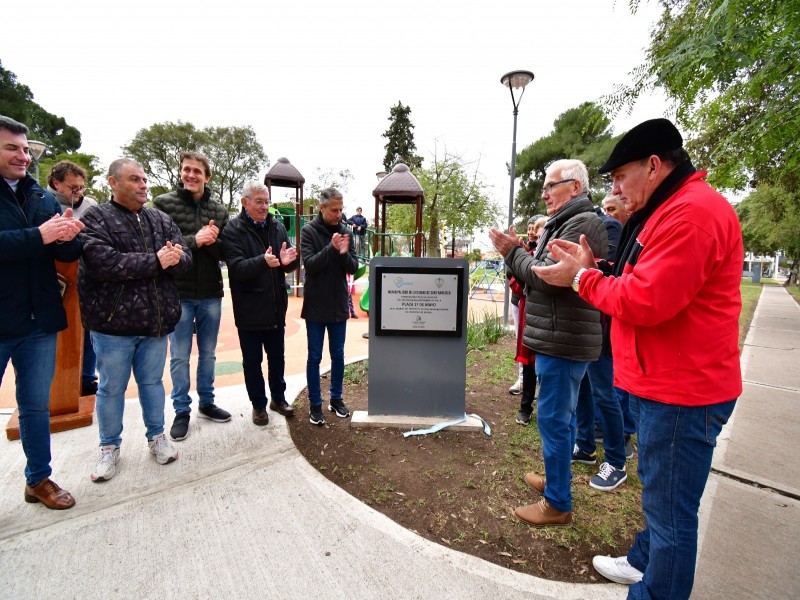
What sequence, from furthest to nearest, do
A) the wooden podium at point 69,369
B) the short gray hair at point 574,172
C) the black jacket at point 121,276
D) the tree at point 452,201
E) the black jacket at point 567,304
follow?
the tree at point 452,201 < the wooden podium at point 69,369 < the black jacket at point 121,276 < the short gray hair at point 574,172 < the black jacket at point 567,304

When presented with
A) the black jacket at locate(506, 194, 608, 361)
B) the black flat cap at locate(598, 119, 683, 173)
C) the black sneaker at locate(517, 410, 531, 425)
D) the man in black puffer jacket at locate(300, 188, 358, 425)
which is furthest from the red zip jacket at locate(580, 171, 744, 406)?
the man in black puffer jacket at locate(300, 188, 358, 425)

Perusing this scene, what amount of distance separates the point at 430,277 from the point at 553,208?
1280 millimetres

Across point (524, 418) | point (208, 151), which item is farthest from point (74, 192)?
point (208, 151)

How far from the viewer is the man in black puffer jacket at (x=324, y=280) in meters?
3.40

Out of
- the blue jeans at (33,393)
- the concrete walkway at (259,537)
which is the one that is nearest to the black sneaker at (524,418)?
the concrete walkway at (259,537)

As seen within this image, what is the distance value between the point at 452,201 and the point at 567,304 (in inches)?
870

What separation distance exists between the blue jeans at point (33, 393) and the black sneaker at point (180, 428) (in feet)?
2.68

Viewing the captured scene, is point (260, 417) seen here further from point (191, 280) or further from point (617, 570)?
point (617, 570)

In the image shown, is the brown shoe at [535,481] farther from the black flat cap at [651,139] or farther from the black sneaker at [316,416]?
the black flat cap at [651,139]

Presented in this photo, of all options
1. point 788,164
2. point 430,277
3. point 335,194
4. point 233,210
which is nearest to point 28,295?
point 335,194

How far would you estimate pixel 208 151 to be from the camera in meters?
39.1

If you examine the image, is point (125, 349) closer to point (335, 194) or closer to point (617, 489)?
point (335, 194)

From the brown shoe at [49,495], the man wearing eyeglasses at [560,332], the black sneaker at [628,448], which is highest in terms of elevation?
the man wearing eyeglasses at [560,332]

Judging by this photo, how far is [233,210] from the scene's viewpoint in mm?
40688
